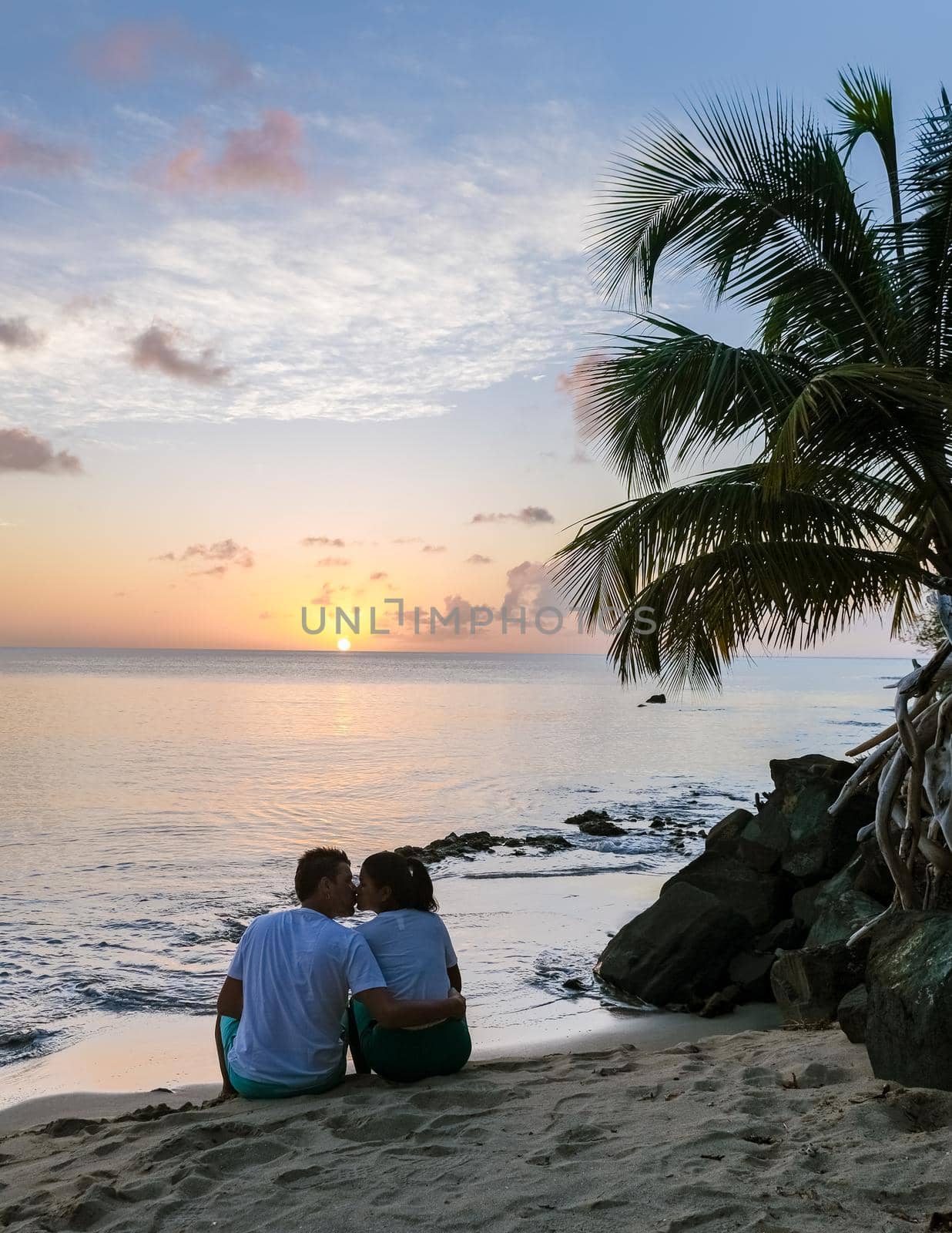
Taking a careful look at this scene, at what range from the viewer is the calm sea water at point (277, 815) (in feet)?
34.2

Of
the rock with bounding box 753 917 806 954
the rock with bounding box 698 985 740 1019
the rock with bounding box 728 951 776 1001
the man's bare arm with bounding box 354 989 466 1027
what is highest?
the man's bare arm with bounding box 354 989 466 1027

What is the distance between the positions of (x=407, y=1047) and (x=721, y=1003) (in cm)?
372

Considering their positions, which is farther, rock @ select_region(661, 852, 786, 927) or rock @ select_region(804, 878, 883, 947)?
rock @ select_region(661, 852, 786, 927)

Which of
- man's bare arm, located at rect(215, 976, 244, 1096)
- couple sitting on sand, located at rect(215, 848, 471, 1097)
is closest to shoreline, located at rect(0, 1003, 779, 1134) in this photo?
man's bare arm, located at rect(215, 976, 244, 1096)

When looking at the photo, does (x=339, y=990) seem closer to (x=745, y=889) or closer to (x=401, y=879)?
(x=401, y=879)

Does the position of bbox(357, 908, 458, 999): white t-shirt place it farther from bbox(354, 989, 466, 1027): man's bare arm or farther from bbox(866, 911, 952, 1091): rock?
bbox(866, 911, 952, 1091): rock

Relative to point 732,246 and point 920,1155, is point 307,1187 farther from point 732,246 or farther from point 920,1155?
point 732,246

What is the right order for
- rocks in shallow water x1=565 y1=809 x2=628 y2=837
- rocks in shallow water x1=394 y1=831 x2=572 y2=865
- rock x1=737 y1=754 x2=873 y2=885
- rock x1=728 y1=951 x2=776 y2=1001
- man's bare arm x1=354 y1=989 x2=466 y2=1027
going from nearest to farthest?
man's bare arm x1=354 y1=989 x2=466 y2=1027 < rock x1=728 y1=951 x2=776 y2=1001 < rock x1=737 y1=754 x2=873 y2=885 < rocks in shallow water x1=394 y1=831 x2=572 y2=865 < rocks in shallow water x1=565 y1=809 x2=628 y2=837

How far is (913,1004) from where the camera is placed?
4793mm

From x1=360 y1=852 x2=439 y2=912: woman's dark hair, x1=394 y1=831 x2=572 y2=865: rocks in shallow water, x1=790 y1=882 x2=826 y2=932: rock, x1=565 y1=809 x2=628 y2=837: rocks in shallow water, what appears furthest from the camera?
x1=565 y1=809 x2=628 y2=837: rocks in shallow water

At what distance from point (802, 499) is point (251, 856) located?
Answer: 482 inches

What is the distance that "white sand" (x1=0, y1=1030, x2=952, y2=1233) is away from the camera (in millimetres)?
3713

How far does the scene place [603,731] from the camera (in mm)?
45938

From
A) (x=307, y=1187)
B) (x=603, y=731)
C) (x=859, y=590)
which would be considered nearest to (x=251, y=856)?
(x=859, y=590)
